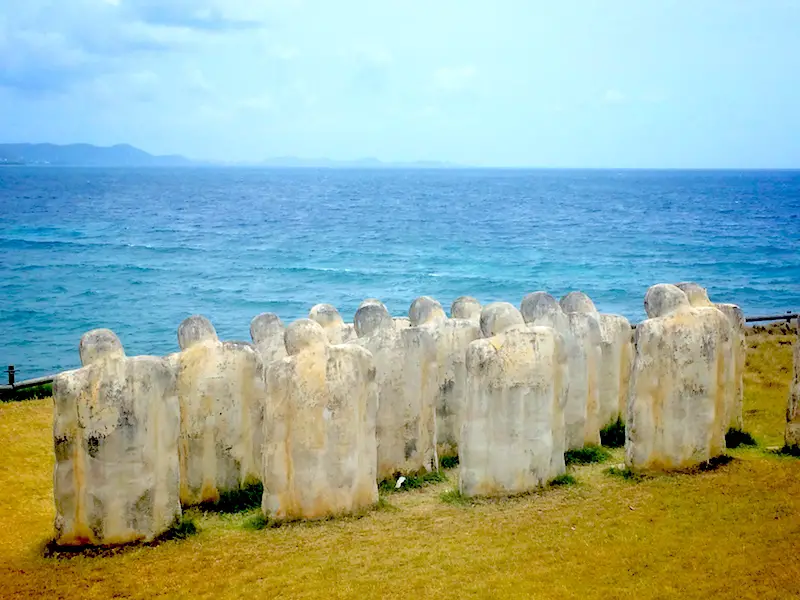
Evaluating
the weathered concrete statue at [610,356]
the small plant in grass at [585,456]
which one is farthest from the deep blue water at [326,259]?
the small plant in grass at [585,456]

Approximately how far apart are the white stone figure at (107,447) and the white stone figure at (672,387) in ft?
19.6

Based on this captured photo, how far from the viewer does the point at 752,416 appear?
15.3 meters

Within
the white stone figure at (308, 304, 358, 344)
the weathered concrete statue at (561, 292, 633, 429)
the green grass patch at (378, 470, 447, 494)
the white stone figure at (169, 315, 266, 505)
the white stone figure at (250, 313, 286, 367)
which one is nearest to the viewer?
the white stone figure at (169, 315, 266, 505)

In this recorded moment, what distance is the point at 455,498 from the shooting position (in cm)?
1128

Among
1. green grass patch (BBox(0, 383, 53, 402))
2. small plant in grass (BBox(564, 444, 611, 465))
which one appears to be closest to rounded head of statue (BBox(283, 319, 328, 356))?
small plant in grass (BBox(564, 444, 611, 465))

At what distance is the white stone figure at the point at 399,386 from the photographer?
474 inches

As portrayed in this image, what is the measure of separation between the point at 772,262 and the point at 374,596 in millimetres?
50397

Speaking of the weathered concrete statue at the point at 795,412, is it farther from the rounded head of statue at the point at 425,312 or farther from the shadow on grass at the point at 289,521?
the shadow on grass at the point at 289,521

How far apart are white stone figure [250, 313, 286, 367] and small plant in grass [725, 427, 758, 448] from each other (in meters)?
6.58

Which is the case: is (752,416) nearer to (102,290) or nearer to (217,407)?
(217,407)

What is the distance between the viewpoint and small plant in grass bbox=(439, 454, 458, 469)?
12.9 metres

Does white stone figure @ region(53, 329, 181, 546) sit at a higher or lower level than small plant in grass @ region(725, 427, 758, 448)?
higher

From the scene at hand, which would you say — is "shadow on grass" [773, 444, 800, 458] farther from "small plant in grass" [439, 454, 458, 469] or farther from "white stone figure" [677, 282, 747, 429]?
"small plant in grass" [439, 454, 458, 469]

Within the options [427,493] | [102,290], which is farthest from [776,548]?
[102,290]
